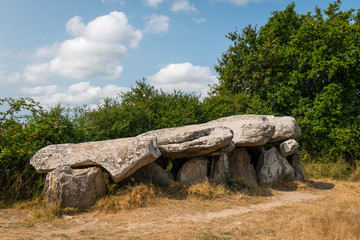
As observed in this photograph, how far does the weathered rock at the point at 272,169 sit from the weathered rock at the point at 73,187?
6.22 metres

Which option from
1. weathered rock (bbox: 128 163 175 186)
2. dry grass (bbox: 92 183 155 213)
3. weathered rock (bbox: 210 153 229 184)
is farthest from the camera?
weathered rock (bbox: 210 153 229 184)

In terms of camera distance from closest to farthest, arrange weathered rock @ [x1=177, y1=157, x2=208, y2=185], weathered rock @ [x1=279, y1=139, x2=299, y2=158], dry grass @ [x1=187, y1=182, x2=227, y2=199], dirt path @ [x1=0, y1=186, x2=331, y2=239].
A: dirt path @ [x1=0, y1=186, x2=331, y2=239], dry grass @ [x1=187, y1=182, x2=227, y2=199], weathered rock @ [x1=177, y1=157, x2=208, y2=185], weathered rock @ [x1=279, y1=139, x2=299, y2=158]

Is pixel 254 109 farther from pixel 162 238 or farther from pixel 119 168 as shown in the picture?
pixel 162 238

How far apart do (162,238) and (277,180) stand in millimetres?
7082

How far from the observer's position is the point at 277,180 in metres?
11.1

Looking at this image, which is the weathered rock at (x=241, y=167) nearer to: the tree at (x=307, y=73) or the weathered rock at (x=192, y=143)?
the weathered rock at (x=192, y=143)

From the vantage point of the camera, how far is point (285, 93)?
53.7 ft

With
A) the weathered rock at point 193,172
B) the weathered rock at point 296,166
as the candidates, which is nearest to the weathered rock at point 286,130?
the weathered rock at point 296,166

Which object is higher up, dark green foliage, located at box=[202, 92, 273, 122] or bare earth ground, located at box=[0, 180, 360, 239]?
dark green foliage, located at box=[202, 92, 273, 122]

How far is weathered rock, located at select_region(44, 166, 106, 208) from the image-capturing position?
22.7ft

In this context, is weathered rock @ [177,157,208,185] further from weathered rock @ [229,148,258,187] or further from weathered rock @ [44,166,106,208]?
weathered rock @ [44,166,106,208]

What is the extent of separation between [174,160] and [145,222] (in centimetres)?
406

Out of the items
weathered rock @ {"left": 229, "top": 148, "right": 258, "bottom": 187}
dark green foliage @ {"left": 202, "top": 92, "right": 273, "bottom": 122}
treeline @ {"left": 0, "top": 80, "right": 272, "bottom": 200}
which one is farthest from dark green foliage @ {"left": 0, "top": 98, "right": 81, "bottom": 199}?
dark green foliage @ {"left": 202, "top": 92, "right": 273, "bottom": 122}

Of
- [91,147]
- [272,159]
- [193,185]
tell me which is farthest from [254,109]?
[91,147]
